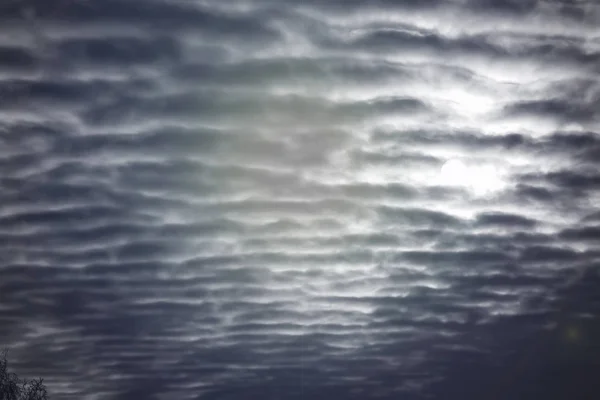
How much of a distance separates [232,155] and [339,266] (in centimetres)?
840

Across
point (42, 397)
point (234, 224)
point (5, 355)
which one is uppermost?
point (234, 224)

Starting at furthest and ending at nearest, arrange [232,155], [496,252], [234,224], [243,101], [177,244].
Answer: [496,252] < [177,244] < [234,224] < [232,155] < [243,101]

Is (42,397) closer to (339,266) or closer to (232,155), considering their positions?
(339,266)

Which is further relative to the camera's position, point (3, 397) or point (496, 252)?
point (3, 397)

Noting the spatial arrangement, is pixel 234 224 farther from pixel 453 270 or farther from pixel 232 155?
pixel 453 270

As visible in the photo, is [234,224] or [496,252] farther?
[496,252]

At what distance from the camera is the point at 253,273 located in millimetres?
21797

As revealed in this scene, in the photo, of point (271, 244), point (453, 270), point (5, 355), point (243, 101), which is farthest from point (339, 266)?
point (5, 355)

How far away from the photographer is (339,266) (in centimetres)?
2177

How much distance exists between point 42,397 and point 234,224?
22867 millimetres

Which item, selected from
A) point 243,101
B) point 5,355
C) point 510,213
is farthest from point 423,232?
point 5,355

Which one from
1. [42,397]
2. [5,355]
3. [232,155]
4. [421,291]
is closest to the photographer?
[232,155]

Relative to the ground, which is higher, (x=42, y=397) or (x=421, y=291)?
(x=421, y=291)

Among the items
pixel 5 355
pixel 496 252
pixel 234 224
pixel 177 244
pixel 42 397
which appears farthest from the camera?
pixel 42 397
